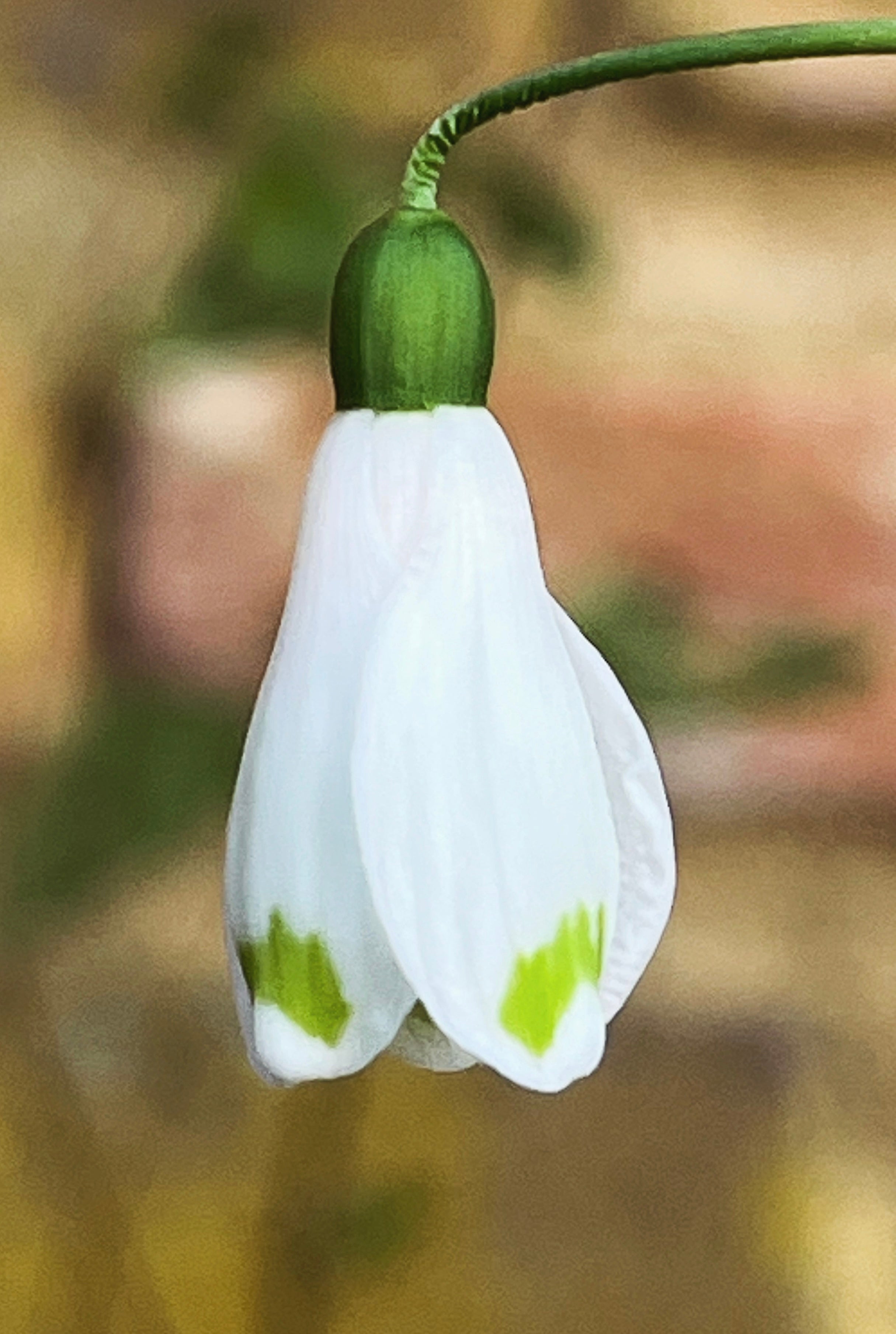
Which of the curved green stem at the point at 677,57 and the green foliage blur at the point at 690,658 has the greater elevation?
the curved green stem at the point at 677,57

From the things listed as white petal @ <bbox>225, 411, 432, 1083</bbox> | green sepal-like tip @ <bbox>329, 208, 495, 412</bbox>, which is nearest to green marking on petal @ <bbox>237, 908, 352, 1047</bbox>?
white petal @ <bbox>225, 411, 432, 1083</bbox>

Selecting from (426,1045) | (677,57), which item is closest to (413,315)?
(677,57)

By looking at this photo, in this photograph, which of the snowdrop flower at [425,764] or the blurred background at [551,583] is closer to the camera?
the snowdrop flower at [425,764]

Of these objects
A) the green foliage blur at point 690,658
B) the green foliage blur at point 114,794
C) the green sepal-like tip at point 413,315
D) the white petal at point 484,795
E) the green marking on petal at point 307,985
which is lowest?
the green foliage blur at point 114,794

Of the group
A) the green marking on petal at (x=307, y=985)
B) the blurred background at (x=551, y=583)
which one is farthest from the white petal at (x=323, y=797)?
the blurred background at (x=551, y=583)

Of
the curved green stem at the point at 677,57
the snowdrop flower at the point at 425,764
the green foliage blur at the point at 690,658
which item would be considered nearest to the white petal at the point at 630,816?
the snowdrop flower at the point at 425,764

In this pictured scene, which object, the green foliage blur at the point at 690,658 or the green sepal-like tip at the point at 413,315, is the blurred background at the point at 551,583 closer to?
the green foliage blur at the point at 690,658

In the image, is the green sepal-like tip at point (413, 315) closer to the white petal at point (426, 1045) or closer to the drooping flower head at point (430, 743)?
the drooping flower head at point (430, 743)

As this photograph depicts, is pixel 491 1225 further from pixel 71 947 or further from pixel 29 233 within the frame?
pixel 29 233
